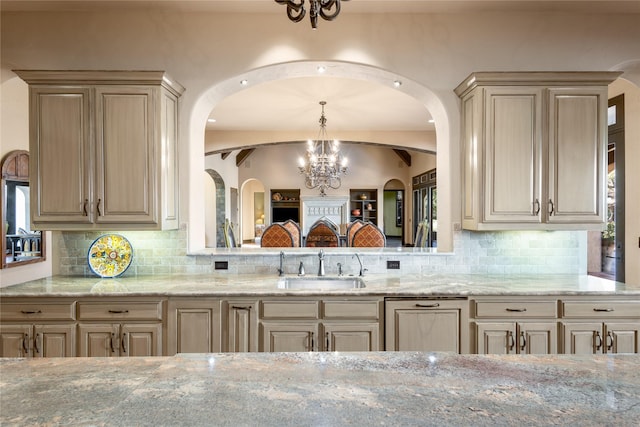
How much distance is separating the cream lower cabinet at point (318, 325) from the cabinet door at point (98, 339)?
930 millimetres

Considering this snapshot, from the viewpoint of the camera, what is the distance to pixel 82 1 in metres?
2.82

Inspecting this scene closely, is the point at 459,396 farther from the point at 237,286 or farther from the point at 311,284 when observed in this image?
the point at 311,284

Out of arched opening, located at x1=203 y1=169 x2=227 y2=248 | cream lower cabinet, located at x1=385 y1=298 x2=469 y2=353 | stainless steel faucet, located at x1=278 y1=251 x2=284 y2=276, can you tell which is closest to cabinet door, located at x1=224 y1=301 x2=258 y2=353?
stainless steel faucet, located at x1=278 y1=251 x2=284 y2=276

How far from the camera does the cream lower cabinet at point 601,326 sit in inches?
95.7

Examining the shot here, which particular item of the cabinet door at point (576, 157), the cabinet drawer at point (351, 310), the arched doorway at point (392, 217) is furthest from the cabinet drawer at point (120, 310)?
the arched doorway at point (392, 217)

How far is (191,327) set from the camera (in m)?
2.42

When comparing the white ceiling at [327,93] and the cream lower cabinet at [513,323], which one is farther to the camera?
the white ceiling at [327,93]

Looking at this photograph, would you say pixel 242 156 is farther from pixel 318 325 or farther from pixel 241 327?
pixel 318 325

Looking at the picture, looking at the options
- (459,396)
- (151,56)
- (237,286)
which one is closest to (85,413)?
(459,396)

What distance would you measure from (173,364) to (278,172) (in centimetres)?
1140

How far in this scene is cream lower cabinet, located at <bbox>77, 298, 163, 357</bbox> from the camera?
Result: 7.86ft

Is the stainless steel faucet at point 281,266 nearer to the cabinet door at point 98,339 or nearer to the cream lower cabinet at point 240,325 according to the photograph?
the cream lower cabinet at point 240,325

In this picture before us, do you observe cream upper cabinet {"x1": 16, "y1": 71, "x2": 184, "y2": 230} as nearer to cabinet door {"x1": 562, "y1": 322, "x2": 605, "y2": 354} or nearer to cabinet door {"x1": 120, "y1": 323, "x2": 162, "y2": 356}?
cabinet door {"x1": 120, "y1": 323, "x2": 162, "y2": 356}

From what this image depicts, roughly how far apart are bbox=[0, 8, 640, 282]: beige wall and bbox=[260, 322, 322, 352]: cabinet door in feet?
3.95
